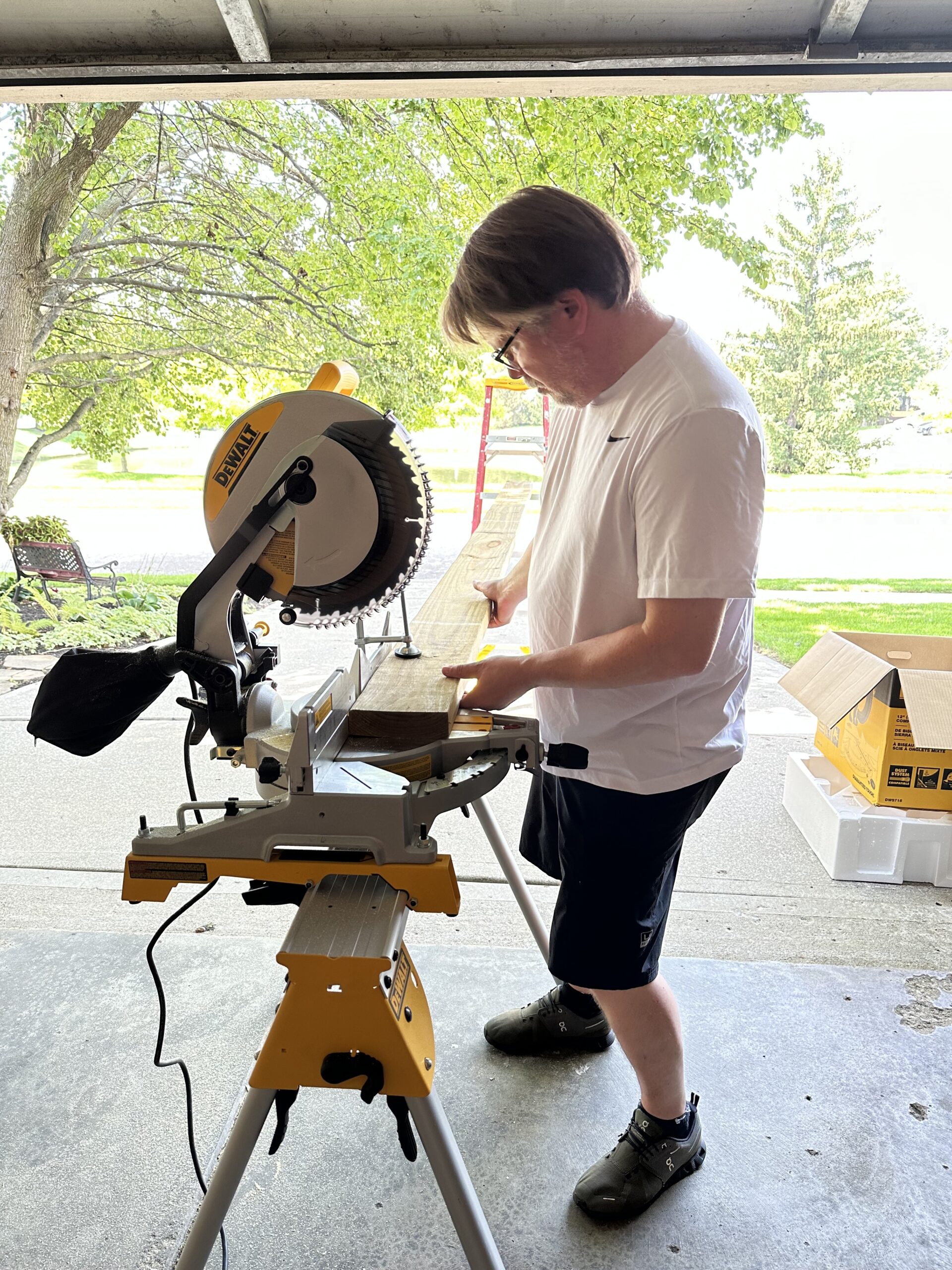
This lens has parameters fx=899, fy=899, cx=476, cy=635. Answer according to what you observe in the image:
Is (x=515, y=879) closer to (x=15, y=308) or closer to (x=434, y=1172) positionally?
(x=434, y=1172)

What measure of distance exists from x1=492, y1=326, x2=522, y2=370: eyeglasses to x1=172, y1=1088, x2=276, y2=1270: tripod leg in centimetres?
105

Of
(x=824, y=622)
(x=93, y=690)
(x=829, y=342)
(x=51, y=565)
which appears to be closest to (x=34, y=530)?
(x=51, y=565)

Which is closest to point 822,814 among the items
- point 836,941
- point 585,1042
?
point 836,941

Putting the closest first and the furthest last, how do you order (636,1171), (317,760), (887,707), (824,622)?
(317,760) → (636,1171) → (887,707) → (824,622)

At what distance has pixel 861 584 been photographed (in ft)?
31.4

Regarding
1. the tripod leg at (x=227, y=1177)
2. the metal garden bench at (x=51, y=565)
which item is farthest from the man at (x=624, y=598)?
the metal garden bench at (x=51, y=565)

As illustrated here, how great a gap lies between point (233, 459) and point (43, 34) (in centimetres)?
152

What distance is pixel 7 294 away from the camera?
6.22 meters

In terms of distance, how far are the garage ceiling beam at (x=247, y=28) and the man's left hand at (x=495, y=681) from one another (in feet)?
4.79

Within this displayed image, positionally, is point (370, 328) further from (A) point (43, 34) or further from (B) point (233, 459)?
(B) point (233, 459)

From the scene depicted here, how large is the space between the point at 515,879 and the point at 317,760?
1.17m

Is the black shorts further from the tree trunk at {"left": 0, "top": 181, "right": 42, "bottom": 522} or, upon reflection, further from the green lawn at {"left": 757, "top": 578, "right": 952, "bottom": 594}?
the green lawn at {"left": 757, "top": 578, "right": 952, "bottom": 594}

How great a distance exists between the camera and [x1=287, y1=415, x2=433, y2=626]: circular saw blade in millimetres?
1102

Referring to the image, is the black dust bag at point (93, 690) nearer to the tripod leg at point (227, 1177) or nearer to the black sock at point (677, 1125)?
the tripod leg at point (227, 1177)
